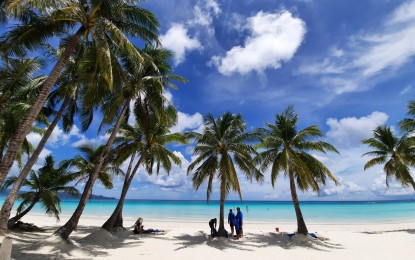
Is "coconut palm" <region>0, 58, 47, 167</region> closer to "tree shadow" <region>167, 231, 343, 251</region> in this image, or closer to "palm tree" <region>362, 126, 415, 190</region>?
"tree shadow" <region>167, 231, 343, 251</region>

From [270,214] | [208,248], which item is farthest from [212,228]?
[270,214]

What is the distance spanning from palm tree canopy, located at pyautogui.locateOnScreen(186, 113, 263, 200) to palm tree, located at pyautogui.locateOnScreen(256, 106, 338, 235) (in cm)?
89

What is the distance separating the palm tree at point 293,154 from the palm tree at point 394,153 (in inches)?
360

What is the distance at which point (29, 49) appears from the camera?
33.1 ft

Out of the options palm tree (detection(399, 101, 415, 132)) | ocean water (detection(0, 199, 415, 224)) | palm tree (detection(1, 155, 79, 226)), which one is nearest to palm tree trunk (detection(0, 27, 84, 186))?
palm tree (detection(1, 155, 79, 226))

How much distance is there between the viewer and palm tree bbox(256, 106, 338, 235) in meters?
14.4

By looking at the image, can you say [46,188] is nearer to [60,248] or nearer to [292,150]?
[60,248]

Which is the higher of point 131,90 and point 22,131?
point 131,90

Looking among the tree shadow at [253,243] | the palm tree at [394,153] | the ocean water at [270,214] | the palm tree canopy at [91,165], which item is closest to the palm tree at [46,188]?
the palm tree canopy at [91,165]

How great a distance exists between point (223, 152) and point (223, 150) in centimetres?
15

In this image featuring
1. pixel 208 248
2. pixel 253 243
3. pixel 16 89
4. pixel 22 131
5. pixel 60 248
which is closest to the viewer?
pixel 22 131

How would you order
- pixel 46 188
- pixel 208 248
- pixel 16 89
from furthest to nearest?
1. pixel 46 188
2. pixel 16 89
3. pixel 208 248

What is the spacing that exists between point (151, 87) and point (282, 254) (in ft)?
31.7

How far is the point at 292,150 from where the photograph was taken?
50.1 feet
